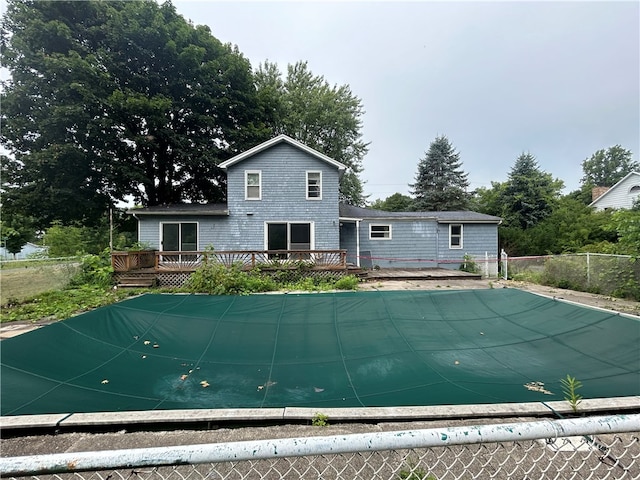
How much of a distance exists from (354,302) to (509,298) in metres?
3.08

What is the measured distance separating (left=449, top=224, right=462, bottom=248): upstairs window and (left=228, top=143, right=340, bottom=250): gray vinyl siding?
Answer: 629cm

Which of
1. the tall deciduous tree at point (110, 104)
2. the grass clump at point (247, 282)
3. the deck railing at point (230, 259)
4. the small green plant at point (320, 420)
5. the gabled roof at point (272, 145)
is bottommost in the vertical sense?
the small green plant at point (320, 420)

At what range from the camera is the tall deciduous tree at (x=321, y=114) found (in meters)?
22.5

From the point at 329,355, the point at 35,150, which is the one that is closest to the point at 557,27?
the point at 329,355

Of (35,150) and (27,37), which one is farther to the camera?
(35,150)

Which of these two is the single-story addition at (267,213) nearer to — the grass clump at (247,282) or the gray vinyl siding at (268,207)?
the gray vinyl siding at (268,207)

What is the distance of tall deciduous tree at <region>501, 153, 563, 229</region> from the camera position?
19.7 m

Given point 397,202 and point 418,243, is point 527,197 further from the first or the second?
point 397,202

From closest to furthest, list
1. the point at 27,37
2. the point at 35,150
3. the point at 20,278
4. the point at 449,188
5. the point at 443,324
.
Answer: the point at 443,324
the point at 20,278
the point at 27,37
the point at 35,150
the point at 449,188

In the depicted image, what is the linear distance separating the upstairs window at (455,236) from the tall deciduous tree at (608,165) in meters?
41.2

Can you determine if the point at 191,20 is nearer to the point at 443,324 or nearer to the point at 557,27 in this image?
the point at 557,27

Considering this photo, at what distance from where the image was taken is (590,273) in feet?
28.7

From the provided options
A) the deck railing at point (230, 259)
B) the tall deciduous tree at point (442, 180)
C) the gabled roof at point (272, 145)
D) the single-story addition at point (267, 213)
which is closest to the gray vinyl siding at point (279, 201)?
the single-story addition at point (267, 213)

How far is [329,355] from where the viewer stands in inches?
151
